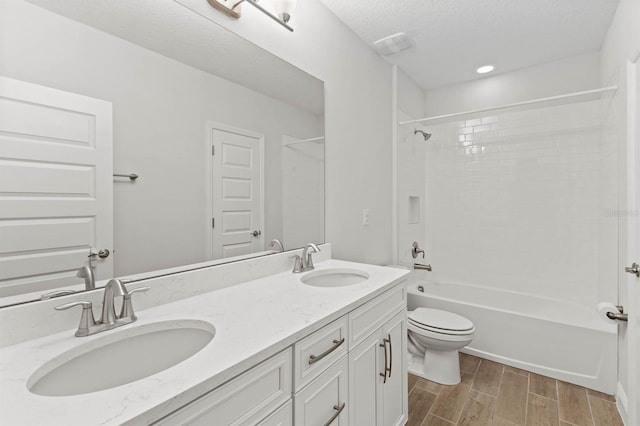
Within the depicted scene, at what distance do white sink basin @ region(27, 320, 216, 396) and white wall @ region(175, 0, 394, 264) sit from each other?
3.86 feet

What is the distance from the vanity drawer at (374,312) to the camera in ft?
3.81

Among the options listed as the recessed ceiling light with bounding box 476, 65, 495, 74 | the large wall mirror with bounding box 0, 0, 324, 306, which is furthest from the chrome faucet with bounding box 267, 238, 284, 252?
the recessed ceiling light with bounding box 476, 65, 495, 74

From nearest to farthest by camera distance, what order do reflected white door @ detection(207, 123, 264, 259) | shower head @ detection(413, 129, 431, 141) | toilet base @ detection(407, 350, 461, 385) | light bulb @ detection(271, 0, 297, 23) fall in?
reflected white door @ detection(207, 123, 264, 259), light bulb @ detection(271, 0, 297, 23), toilet base @ detection(407, 350, 461, 385), shower head @ detection(413, 129, 431, 141)

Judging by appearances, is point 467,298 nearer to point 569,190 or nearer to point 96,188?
point 569,190

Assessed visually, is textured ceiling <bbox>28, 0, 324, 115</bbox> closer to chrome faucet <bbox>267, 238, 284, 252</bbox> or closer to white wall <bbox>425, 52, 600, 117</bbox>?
chrome faucet <bbox>267, 238, 284, 252</bbox>

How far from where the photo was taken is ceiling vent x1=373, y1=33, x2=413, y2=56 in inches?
88.0

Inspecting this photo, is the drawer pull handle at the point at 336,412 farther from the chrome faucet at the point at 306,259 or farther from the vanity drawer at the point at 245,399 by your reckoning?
the chrome faucet at the point at 306,259

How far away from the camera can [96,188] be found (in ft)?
3.09

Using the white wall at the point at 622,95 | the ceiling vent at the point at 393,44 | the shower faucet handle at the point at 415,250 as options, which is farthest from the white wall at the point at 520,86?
the shower faucet handle at the point at 415,250

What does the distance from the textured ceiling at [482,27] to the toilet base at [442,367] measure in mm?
2293

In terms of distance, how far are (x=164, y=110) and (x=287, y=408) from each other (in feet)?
3.58

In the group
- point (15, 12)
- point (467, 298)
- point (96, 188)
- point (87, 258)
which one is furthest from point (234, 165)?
point (467, 298)

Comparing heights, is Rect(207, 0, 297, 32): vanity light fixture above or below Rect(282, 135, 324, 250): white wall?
above

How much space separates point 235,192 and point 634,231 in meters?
2.03
